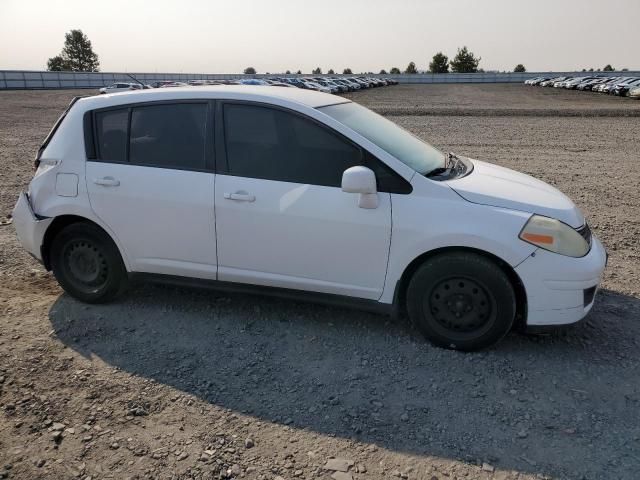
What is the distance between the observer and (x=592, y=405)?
3271 millimetres

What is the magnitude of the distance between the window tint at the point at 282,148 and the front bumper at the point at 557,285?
1382mm

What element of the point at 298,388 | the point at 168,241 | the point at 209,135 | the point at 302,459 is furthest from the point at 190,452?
the point at 209,135

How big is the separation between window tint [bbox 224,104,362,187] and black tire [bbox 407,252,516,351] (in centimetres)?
95

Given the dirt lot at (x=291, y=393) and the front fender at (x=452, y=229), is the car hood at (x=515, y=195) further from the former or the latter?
the dirt lot at (x=291, y=393)

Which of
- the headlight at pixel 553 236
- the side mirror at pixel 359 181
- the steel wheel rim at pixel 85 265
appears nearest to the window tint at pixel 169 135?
the steel wheel rim at pixel 85 265

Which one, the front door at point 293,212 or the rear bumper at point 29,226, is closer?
the front door at point 293,212

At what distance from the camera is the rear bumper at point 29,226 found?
456cm

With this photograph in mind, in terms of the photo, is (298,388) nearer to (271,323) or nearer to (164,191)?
(271,323)

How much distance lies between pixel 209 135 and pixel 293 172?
2.47 feet

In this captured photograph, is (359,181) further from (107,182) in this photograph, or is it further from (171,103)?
(107,182)

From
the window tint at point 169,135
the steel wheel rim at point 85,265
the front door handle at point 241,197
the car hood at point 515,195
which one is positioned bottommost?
the steel wheel rim at point 85,265

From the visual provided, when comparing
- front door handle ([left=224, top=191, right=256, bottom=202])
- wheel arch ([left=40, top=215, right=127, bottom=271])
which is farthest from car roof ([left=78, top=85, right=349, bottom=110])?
wheel arch ([left=40, top=215, right=127, bottom=271])

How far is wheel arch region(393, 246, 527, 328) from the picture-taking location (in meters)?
3.65

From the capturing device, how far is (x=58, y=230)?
4.61 m
